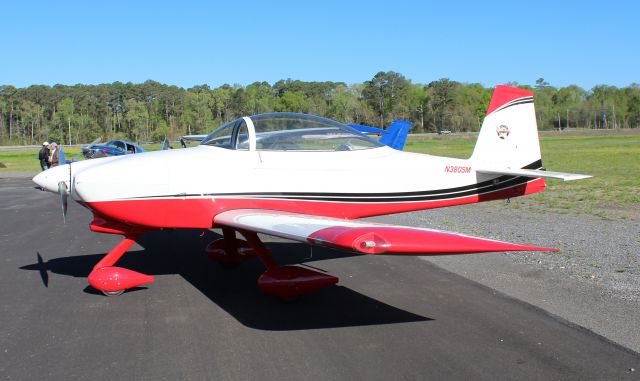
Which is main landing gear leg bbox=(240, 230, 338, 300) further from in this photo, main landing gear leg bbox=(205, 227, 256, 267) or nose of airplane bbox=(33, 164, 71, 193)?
nose of airplane bbox=(33, 164, 71, 193)

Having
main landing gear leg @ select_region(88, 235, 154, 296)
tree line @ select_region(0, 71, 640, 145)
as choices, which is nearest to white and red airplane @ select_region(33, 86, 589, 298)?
main landing gear leg @ select_region(88, 235, 154, 296)

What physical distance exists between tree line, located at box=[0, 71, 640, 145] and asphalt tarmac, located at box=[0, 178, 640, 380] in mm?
62707

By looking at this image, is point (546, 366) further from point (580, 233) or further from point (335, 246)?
point (580, 233)

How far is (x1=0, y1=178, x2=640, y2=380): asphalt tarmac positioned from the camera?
4.14m

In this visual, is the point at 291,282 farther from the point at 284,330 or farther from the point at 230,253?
the point at 230,253

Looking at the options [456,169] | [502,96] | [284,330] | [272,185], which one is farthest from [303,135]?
[502,96]

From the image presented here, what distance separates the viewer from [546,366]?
414 cm

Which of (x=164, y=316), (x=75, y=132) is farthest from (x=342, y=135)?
(x=75, y=132)

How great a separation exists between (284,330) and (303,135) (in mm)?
2783

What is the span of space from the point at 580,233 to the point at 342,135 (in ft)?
16.6

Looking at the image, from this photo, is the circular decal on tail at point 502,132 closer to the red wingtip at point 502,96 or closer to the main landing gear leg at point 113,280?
the red wingtip at point 502,96

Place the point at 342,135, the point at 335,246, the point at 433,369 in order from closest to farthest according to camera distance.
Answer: the point at 433,369, the point at 335,246, the point at 342,135

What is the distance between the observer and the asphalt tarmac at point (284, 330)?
414cm

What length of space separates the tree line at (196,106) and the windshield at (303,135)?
62.3 meters
